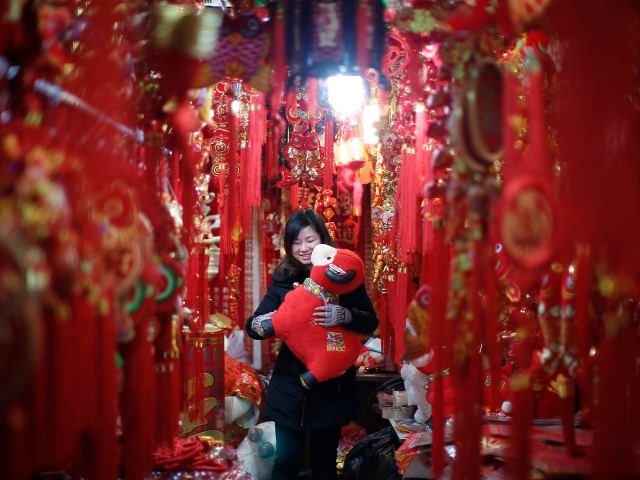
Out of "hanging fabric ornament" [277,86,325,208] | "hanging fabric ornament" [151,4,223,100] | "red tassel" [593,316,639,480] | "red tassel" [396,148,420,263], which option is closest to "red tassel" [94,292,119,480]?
"hanging fabric ornament" [151,4,223,100]

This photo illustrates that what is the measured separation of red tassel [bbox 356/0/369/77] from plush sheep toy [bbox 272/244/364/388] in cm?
97

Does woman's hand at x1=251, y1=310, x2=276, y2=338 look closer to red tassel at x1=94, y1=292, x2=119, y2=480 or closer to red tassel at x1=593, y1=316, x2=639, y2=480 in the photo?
red tassel at x1=94, y1=292, x2=119, y2=480

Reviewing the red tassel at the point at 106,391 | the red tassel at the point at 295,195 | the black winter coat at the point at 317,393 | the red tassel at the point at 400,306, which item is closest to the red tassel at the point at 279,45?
the red tassel at the point at 106,391

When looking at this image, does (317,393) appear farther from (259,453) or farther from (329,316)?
(259,453)

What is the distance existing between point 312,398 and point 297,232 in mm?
695

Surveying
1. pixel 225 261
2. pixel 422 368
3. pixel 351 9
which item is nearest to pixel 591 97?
pixel 351 9

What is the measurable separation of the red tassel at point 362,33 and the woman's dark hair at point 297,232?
3.49ft

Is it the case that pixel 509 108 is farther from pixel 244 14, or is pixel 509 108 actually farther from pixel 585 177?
pixel 244 14

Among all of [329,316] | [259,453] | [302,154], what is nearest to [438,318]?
[329,316]

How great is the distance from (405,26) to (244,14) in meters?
0.44

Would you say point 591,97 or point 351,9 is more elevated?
point 351,9

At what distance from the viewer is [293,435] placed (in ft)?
8.22

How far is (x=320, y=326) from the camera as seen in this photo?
8.13 ft

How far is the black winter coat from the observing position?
2.47 metres
